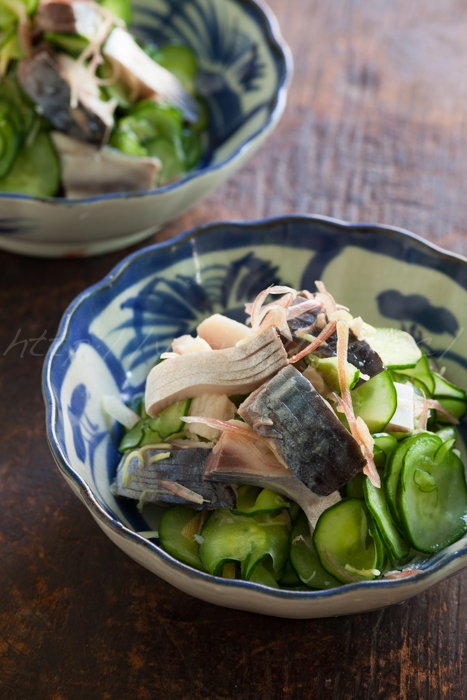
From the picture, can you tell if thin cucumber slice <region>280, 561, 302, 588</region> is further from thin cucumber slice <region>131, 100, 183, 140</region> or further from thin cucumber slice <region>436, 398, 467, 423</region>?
thin cucumber slice <region>131, 100, 183, 140</region>

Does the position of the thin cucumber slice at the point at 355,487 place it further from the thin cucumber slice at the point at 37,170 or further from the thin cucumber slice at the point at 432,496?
the thin cucumber slice at the point at 37,170

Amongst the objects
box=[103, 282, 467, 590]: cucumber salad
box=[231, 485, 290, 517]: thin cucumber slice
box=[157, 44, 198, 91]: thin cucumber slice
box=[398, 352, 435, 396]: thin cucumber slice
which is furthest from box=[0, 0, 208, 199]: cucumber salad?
box=[231, 485, 290, 517]: thin cucumber slice

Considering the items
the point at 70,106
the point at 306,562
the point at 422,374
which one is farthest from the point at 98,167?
the point at 306,562

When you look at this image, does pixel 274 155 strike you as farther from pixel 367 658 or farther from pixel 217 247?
pixel 367 658

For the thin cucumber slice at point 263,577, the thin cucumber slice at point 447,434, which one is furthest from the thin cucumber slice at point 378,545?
the thin cucumber slice at point 447,434

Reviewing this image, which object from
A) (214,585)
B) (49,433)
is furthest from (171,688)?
(49,433)

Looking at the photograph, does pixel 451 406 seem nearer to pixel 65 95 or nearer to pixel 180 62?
pixel 65 95

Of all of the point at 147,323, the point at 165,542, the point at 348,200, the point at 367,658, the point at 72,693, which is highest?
the point at 348,200
